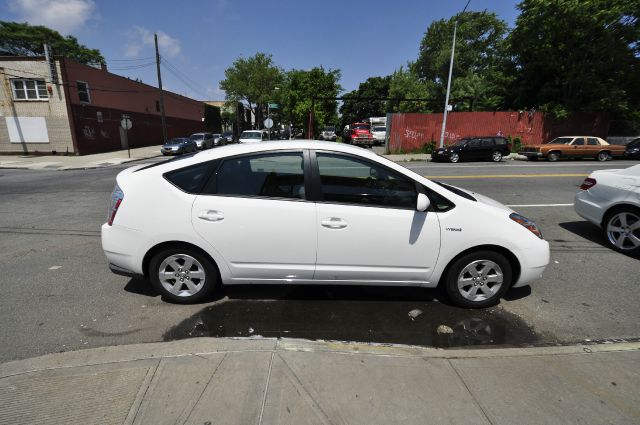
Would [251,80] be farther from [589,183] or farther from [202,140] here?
[589,183]

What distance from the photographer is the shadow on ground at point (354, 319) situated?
116 inches

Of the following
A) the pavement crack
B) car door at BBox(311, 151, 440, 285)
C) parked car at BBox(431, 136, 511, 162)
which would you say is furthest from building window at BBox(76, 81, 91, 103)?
the pavement crack

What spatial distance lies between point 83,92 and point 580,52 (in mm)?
35067

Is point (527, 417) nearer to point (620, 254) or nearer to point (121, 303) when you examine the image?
point (121, 303)

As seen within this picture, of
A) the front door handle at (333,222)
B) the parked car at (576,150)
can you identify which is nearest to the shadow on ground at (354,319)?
the front door handle at (333,222)

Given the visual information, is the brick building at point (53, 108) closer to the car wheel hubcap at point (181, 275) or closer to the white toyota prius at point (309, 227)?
the white toyota prius at point (309, 227)

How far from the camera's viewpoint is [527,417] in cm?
206

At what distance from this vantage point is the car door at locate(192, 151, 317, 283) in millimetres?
3045

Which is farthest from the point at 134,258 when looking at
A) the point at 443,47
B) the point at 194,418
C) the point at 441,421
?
the point at 443,47

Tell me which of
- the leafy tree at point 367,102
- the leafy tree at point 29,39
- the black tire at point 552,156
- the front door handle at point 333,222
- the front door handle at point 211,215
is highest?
the leafy tree at point 29,39

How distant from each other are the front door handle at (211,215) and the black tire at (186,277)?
1.26ft

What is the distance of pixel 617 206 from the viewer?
482 centimetres

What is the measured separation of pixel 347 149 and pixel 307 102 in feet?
113

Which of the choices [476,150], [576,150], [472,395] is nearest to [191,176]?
[472,395]
